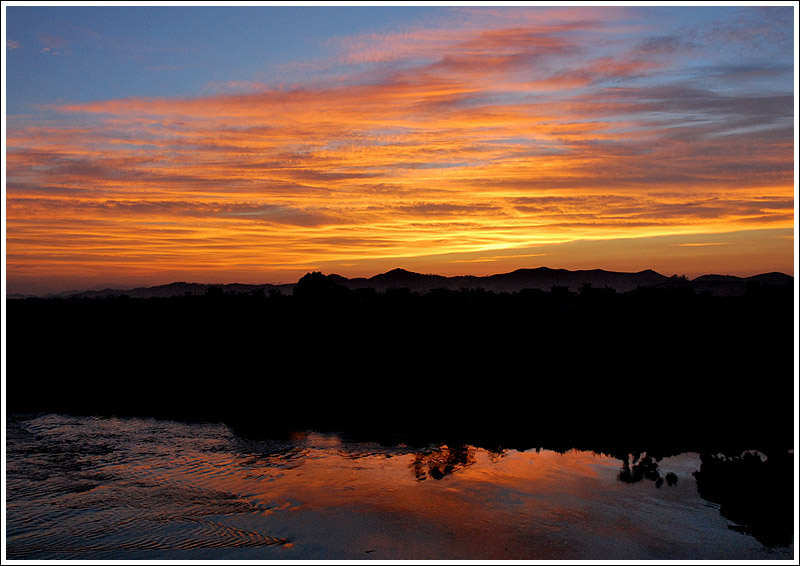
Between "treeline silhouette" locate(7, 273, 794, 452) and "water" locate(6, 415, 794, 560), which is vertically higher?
"treeline silhouette" locate(7, 273, 794, 452)

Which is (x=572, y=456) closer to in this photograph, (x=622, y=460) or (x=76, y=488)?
(x=622, y=460)

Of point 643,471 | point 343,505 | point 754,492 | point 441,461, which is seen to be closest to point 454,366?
point 441,461

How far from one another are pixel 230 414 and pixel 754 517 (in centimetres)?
1429

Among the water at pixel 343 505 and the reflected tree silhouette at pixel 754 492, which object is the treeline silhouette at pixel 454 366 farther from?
the reflected tree silhouette at pixel 754 492

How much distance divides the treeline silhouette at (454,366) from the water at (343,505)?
2.82 m

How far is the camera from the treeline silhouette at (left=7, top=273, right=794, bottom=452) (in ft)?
62.8

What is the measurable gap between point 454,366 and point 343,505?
14220 millimetres

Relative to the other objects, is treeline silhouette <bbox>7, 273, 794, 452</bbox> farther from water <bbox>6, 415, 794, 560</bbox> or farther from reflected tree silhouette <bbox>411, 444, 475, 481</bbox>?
water <bbox>6, 415, 794, 560</bbox>

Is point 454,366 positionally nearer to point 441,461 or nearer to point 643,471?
point 441,461

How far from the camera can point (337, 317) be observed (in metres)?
31.2

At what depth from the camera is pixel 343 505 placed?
11898 millimetres

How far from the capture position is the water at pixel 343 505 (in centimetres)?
1007

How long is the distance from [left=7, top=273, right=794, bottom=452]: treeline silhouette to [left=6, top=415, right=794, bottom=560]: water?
111 inches

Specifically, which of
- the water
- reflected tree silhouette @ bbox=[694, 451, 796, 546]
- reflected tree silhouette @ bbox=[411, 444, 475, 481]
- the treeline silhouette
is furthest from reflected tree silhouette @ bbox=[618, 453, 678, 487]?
reflected tree silhouette @ bbox=[411, 444, 475, 481]
